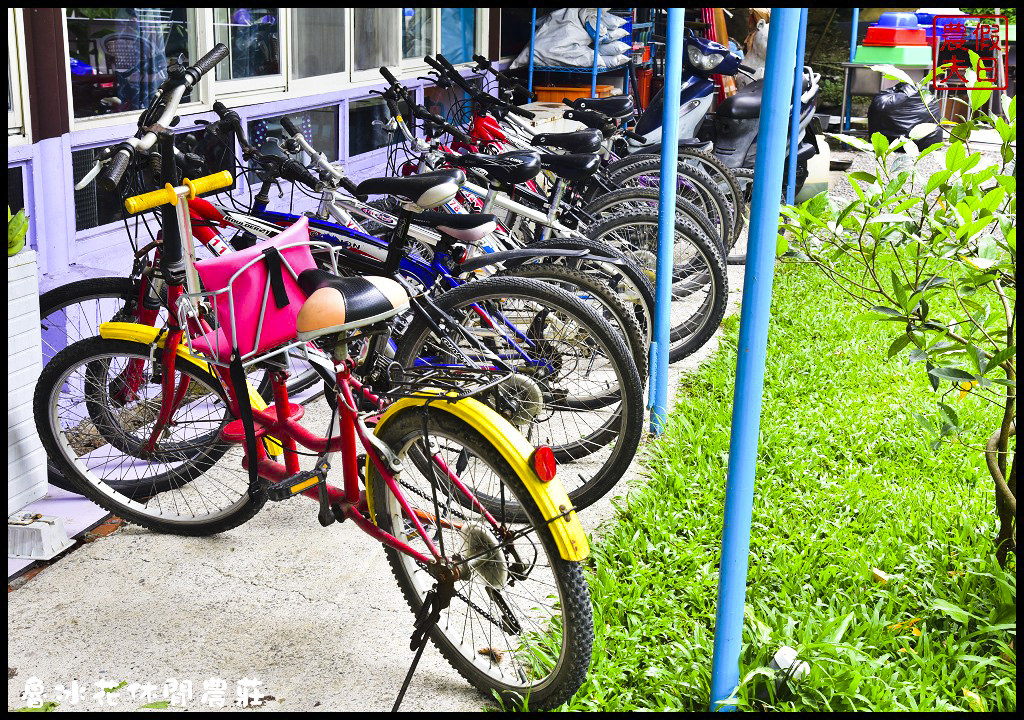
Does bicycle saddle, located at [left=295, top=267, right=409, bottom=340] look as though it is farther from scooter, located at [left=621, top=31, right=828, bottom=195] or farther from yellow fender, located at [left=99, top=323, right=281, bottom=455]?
scooter, located at [left=621, top=31, right=828, bottom=195]

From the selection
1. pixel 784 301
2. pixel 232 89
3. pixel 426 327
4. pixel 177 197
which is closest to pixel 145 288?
pixel 177 197

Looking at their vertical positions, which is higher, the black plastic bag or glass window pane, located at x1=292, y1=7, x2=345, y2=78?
glass window pane, located at x1=292, y1=7, x2=345, y2=78

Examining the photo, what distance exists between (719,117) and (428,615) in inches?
224

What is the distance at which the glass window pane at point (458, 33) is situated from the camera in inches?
332

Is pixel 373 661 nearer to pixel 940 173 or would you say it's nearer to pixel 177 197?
pixel 177 197

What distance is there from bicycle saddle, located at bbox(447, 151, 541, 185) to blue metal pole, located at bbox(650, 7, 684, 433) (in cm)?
51

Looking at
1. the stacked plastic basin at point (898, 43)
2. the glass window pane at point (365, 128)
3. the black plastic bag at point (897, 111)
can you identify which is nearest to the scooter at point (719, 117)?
the glass window pane at point (365, 128)

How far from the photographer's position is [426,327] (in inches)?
135

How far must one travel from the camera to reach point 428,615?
101 inches

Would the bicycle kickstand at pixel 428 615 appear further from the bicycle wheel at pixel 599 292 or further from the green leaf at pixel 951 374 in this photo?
the bicycle wheel at pixel 599 292

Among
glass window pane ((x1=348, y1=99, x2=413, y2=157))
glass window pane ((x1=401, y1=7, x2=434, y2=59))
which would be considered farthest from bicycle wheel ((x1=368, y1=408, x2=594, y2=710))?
glass window pane ((x1=401, y1=7, x2=434, y2=59))

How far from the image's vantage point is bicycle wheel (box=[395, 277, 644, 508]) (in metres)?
3.48

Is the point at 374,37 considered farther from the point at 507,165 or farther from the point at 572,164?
the point at 507,165

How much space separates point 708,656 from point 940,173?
1.32 m
